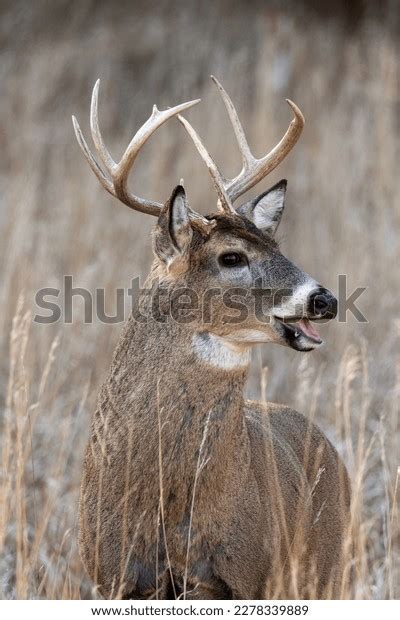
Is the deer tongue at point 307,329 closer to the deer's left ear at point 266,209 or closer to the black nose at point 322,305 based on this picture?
the black nose at point 322,305

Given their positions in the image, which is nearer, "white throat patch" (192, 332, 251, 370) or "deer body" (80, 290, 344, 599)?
"deer body" (80, 290, 344, 599)

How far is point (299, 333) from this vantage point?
3953 millimetres

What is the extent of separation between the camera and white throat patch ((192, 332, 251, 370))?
4031mm

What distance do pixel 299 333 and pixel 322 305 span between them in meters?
0.15

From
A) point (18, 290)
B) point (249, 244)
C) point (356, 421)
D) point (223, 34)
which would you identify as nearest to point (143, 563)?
point (249, 244)

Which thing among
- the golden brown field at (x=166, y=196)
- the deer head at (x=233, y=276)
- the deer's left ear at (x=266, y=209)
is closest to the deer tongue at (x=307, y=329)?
the deer head at (x=233, y=276)

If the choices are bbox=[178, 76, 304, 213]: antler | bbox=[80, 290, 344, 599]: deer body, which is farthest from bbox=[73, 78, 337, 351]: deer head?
bbox=[178, 76, 304, 213]: antler

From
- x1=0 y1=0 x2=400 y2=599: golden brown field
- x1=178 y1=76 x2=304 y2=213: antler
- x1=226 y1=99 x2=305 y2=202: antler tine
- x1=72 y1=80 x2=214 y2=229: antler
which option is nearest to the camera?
x1=72 y1=80 x2=214 y2=229: antler

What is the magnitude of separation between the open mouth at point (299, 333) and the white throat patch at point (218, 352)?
194 millimetres

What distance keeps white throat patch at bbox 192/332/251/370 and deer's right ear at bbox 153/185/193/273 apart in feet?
0.92

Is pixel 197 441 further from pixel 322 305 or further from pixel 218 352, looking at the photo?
pixel 322 305

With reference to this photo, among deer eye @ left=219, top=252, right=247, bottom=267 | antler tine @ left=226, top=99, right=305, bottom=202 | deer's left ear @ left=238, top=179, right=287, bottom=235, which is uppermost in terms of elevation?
antler tine @ left=226, top=99, right=305, bottom=202

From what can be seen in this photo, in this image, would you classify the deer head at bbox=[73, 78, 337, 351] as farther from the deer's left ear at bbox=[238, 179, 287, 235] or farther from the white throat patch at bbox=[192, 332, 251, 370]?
the deer's left ear at bbox=[238, 179, 287, 235]

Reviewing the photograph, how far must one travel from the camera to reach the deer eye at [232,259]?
412 centimetres
